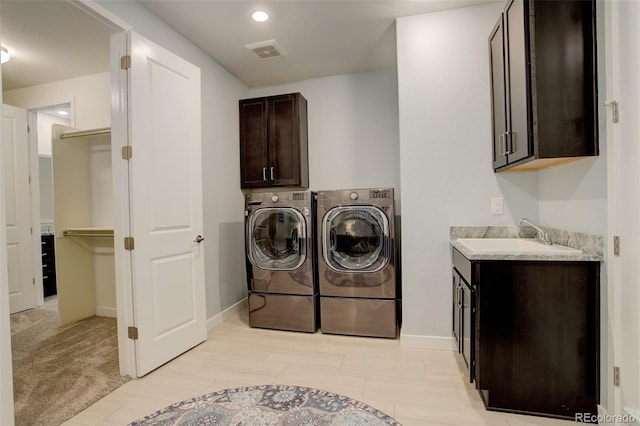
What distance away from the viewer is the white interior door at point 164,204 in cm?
216

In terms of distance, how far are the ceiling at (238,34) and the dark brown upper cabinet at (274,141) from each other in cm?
36

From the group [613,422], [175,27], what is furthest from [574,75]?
[175,27]

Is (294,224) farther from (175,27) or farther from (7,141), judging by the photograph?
(7,141)

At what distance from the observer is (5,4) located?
2254 millimetres

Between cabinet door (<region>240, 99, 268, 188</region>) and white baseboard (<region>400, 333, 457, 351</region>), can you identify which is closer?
white baseboard (<region>400, 333, 457, 351</region>)

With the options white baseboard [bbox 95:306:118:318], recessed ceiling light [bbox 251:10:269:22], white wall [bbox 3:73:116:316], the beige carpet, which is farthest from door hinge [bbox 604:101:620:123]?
white baseboard [bbox 95:306:118:318]

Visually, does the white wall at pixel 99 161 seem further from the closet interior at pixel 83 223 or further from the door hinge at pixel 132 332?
the door hinge at pixel 132 332

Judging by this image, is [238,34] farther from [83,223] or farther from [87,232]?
[83,223]

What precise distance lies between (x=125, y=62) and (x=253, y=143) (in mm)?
1621

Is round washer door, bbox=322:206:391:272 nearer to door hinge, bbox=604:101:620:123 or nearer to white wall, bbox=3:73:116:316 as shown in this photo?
door hinge, bbox=604:101:620:123

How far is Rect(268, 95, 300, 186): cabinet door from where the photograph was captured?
138 inches

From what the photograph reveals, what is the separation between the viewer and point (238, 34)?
277cm

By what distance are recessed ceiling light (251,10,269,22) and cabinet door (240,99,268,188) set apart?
107 centimetres

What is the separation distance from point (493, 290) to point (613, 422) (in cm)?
73
